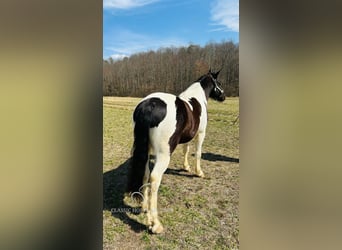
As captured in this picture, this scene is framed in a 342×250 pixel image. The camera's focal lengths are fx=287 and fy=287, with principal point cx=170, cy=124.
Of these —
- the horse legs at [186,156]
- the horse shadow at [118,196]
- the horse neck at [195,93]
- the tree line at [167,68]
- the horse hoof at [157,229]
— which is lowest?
the horse hoof at [157,229]

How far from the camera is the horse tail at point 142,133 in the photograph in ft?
5.24

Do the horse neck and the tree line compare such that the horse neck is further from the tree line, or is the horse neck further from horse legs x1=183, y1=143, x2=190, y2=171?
horse legs x1=183, y1=143, x2=190, y2=171

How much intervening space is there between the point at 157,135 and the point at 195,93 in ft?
1.13

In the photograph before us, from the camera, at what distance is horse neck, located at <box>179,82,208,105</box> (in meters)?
1.68

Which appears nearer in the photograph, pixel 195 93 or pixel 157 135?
pixel 157 135

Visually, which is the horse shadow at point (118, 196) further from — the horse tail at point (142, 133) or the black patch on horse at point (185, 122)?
the black patch on horse at point (185, 122)

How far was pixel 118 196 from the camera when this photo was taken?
1629mm

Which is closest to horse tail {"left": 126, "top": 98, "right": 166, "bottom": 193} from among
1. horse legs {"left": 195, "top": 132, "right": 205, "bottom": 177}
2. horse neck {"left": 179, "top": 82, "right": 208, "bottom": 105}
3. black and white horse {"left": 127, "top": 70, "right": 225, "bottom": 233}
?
black and white horse {"left": 127, "top": 70, "right": 225, "bottom": 233}

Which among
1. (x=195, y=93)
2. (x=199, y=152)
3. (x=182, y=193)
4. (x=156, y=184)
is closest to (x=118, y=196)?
(x=156, y=184)

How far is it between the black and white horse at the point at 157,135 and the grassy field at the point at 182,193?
43 millimetres

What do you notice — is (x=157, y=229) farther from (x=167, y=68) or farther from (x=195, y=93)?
(x=167, y=68)

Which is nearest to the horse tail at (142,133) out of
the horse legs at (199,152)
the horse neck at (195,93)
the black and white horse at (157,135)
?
the black and white horse at (157,135)

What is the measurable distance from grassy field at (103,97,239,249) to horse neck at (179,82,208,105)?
107 millimetres
